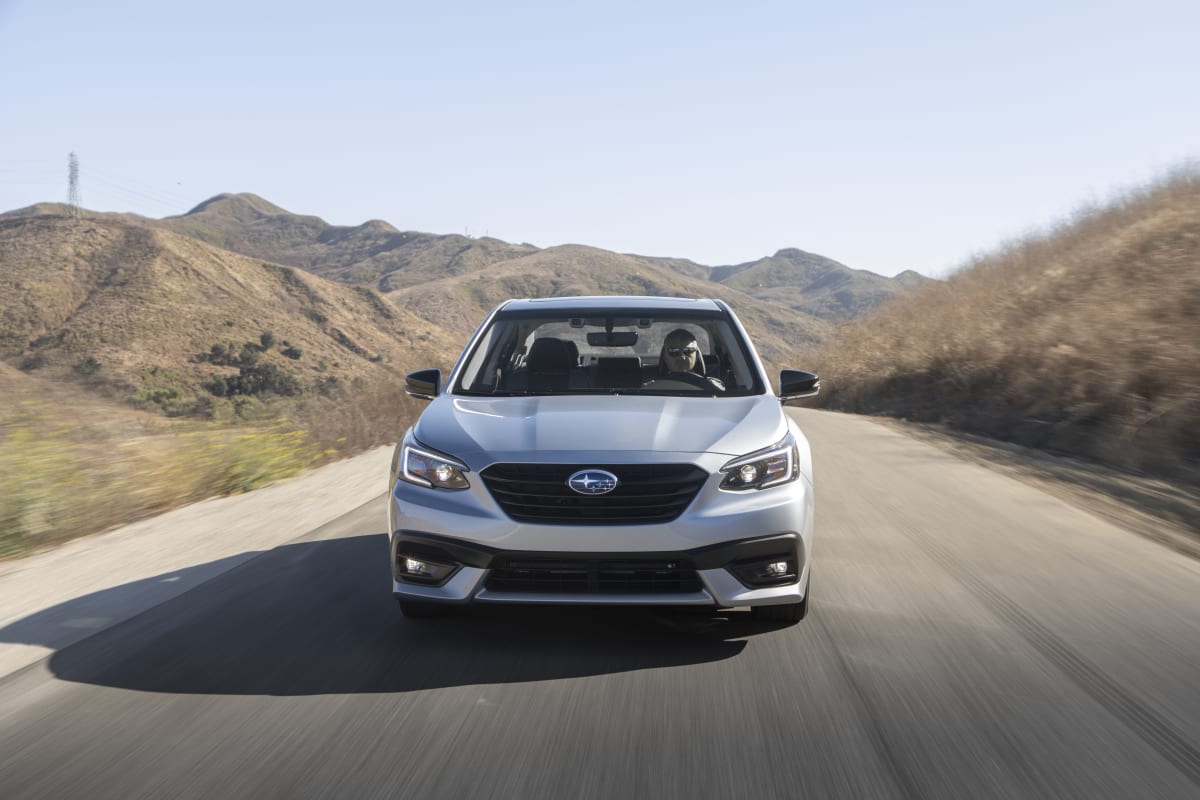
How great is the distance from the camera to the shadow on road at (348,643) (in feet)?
13.7

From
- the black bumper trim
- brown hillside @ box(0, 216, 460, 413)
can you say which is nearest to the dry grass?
the black bumper trim

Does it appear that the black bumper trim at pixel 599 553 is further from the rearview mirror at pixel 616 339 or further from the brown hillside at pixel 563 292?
the brown hillside at pixel 563 292

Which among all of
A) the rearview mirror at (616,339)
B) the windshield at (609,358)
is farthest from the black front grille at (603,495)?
the rearview mirror at (616,339)

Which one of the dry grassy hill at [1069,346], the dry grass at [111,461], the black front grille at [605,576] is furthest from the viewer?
the dry grassy hill at [1069,346]

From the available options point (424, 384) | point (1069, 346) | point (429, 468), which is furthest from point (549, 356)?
point (1069, 346)

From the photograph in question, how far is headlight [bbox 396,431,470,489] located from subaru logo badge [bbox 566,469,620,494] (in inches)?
19.0

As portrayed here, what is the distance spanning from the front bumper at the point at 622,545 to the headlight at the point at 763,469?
2.0 inches

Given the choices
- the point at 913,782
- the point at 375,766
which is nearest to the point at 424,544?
the point at 375,766

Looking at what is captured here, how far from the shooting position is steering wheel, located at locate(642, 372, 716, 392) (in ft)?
19.8

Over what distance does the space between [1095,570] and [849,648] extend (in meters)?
2.39

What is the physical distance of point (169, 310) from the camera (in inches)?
2574

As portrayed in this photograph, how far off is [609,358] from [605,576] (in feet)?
6.74

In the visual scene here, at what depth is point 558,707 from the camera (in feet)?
12.5

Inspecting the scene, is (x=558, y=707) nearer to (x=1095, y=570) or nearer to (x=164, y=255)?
(x=1095, y=570)
